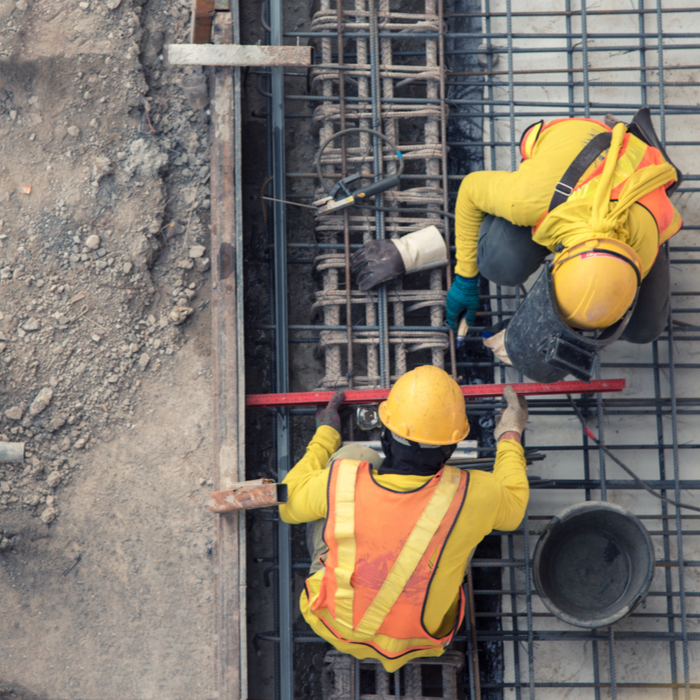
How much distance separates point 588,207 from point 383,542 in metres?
1.86

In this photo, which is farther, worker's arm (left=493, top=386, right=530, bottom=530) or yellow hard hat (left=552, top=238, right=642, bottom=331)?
worker's arm (left=493, top=386, right=530, bottom=530)

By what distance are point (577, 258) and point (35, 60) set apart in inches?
140

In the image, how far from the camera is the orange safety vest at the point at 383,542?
2955 mm

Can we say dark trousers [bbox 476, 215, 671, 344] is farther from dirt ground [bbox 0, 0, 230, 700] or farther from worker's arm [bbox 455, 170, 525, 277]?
dirt ground [bbox 0, 0, 230, 700]

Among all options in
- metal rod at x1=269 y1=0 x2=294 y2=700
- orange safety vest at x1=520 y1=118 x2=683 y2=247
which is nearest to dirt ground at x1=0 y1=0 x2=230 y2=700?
metal rod at x1=269 y1=0 x2=294 y2=700

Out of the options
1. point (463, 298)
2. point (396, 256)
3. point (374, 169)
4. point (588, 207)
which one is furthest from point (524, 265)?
point (374, 169)

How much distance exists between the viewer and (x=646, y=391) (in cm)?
458

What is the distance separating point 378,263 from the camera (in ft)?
13.1

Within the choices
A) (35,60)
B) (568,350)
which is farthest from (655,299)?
(35,60)

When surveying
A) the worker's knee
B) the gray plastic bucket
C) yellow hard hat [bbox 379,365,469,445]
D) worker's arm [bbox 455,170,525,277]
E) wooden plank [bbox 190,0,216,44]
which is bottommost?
the gray plastic bucket

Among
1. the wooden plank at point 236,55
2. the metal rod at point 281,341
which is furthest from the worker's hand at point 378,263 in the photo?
the wooden plank at point 236,55

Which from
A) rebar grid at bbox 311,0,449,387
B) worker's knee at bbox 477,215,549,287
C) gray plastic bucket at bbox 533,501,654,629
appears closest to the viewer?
worker's knee at bbox 477,215,549,287

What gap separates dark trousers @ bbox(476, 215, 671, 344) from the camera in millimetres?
3588

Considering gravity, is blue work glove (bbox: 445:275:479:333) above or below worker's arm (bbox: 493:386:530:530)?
above
